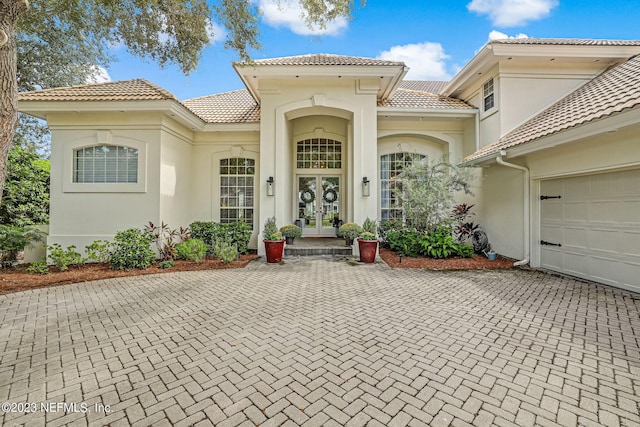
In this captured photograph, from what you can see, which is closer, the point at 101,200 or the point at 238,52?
the point at 238,52

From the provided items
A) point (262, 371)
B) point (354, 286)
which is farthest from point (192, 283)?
point (262, 371)

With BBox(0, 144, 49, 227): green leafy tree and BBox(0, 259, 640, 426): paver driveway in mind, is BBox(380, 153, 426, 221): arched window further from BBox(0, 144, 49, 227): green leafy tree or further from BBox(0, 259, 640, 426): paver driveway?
BBox(0, 144, 49, 227): green leafy tree

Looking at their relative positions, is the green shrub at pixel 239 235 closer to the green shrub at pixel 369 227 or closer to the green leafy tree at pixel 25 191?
the green shrub at pixel 369 227

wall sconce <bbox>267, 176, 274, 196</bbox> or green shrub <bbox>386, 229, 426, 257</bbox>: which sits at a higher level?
wall sconce <bbox>267, 176, 274, 196</bbox>

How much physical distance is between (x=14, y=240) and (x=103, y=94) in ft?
14.3

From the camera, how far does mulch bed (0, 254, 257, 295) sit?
18.9 ft

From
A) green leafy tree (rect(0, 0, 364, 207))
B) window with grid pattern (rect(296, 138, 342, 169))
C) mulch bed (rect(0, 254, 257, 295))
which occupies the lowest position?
mulch bed (rect(0, 254, 257, 295))

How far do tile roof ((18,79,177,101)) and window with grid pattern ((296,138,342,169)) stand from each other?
4.73m

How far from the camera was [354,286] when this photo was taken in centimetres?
555

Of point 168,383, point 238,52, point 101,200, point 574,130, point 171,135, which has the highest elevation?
point 238,52

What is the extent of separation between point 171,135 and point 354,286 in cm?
707

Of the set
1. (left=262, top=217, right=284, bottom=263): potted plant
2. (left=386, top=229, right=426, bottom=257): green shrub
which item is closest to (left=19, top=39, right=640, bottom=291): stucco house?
(left=386, top=229, right=426, bottom=257): green shrub

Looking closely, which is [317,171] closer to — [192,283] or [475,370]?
[192,283]

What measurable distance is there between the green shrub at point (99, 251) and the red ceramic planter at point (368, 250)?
258 inches
